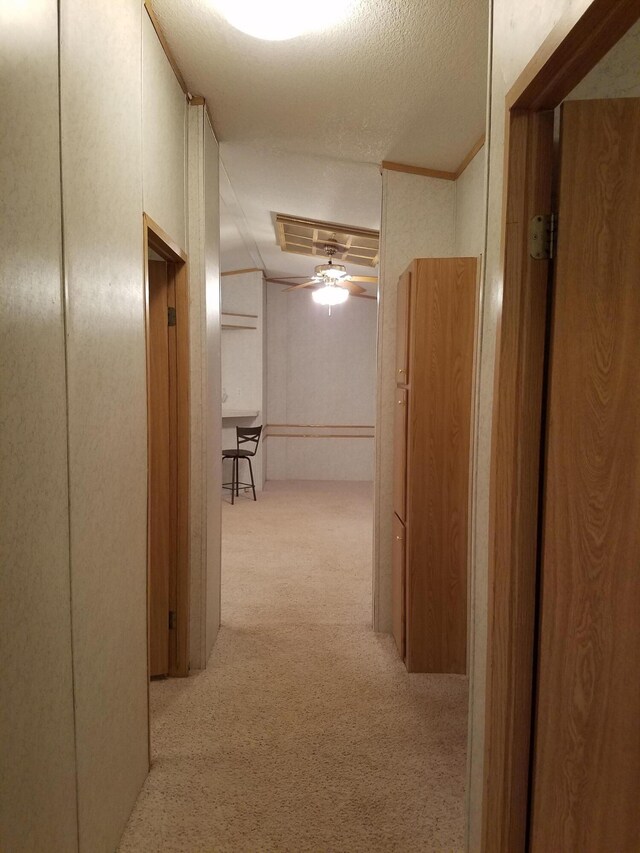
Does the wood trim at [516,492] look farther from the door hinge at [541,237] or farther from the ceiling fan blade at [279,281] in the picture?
the ceiling fan blade at [279,281]

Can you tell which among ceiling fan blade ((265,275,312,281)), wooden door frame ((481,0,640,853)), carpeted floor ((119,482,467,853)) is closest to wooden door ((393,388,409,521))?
carpeted floor ((119,482,467,853))

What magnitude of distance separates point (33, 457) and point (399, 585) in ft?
7.60

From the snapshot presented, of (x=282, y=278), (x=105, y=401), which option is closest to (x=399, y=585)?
(x=105, y=401)

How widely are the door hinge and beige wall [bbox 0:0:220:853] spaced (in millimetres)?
1074

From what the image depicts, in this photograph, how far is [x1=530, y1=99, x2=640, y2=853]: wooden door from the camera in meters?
1.21

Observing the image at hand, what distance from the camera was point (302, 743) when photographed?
2.27 meters

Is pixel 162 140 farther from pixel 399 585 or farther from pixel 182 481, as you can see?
pixel 399 585

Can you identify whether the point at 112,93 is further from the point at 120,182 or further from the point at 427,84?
the point at 427,84

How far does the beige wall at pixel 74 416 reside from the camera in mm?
1092

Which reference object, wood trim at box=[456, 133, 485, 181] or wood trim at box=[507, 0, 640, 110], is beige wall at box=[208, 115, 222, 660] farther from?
wood trim at box=[507, 0, 640, 110]

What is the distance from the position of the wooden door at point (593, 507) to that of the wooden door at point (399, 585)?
1.67 metres

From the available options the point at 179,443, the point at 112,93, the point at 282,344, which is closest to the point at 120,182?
the point at 112,93

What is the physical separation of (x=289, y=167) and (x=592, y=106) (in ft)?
8.41

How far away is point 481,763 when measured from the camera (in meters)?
1.48
